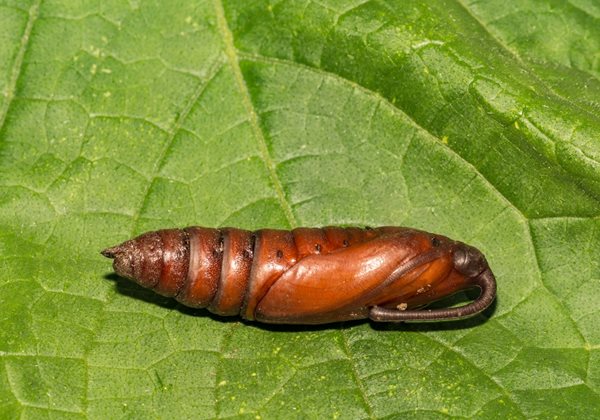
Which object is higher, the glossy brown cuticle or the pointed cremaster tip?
the pointed cremaster tip

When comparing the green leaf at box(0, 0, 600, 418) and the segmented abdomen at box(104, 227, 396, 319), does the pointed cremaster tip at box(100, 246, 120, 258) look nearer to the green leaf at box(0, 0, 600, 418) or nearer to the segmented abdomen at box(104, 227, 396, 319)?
the segmented abdomen at box(104, 227, 396, 319)

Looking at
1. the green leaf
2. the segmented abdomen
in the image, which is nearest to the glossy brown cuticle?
the segmented abdomen

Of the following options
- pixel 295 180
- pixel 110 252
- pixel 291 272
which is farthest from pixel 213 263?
pixel 295 180

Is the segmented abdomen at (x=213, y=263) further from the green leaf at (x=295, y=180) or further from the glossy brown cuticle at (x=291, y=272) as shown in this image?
the green leaf at (x=295, y=180)

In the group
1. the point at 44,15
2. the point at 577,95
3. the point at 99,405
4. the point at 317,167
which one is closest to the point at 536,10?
the point at 577,95

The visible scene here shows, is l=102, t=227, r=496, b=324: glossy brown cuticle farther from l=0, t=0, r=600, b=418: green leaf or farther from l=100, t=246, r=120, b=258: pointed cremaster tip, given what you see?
l=0, t=0, r=600, b=418: green leaf

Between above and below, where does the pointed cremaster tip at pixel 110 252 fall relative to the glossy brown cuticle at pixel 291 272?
above

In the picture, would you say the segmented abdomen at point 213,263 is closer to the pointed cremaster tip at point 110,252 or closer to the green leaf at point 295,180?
the pointed cremaster tip at point 110,252

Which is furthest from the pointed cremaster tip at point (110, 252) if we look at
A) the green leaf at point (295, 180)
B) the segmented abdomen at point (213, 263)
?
the green leaf at point (295, 180)

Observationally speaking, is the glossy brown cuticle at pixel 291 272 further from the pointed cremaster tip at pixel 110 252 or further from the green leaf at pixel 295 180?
the green leaf at pixel 295 180
